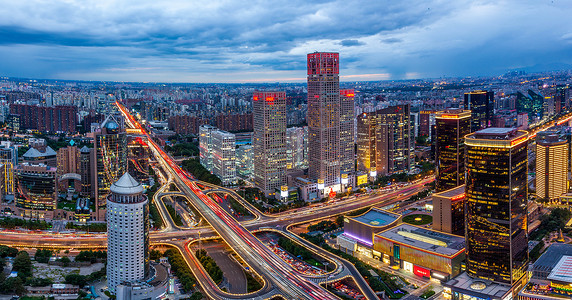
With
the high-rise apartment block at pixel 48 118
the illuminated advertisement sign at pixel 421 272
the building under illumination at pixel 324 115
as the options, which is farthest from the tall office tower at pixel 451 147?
the high-rise apartment block at pixel 48 118

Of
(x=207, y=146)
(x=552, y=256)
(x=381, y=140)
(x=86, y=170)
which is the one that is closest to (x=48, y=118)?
(x=207, y=146)

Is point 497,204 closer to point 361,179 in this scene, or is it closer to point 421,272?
point 421,272

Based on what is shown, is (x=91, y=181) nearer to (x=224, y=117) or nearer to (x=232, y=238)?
(x=232, y=238)

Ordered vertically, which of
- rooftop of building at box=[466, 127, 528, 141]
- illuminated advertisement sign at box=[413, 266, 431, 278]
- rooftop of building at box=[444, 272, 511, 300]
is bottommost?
illuminated advertisement sign at box=[413, 266, 431, 278]

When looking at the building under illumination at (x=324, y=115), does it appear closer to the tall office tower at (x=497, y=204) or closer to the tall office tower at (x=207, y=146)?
the tall office tower at (x=207, y=146)

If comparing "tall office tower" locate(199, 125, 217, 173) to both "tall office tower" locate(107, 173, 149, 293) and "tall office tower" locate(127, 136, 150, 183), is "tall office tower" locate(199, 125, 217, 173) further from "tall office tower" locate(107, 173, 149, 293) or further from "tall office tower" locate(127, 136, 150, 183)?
"tall office tower" locate(107, 173, 149, 293)

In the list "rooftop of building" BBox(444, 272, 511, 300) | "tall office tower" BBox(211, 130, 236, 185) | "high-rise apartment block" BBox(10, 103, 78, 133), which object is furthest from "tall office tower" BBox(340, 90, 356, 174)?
"high-rise apartment block" BBox(10, 103, 78, 133)
